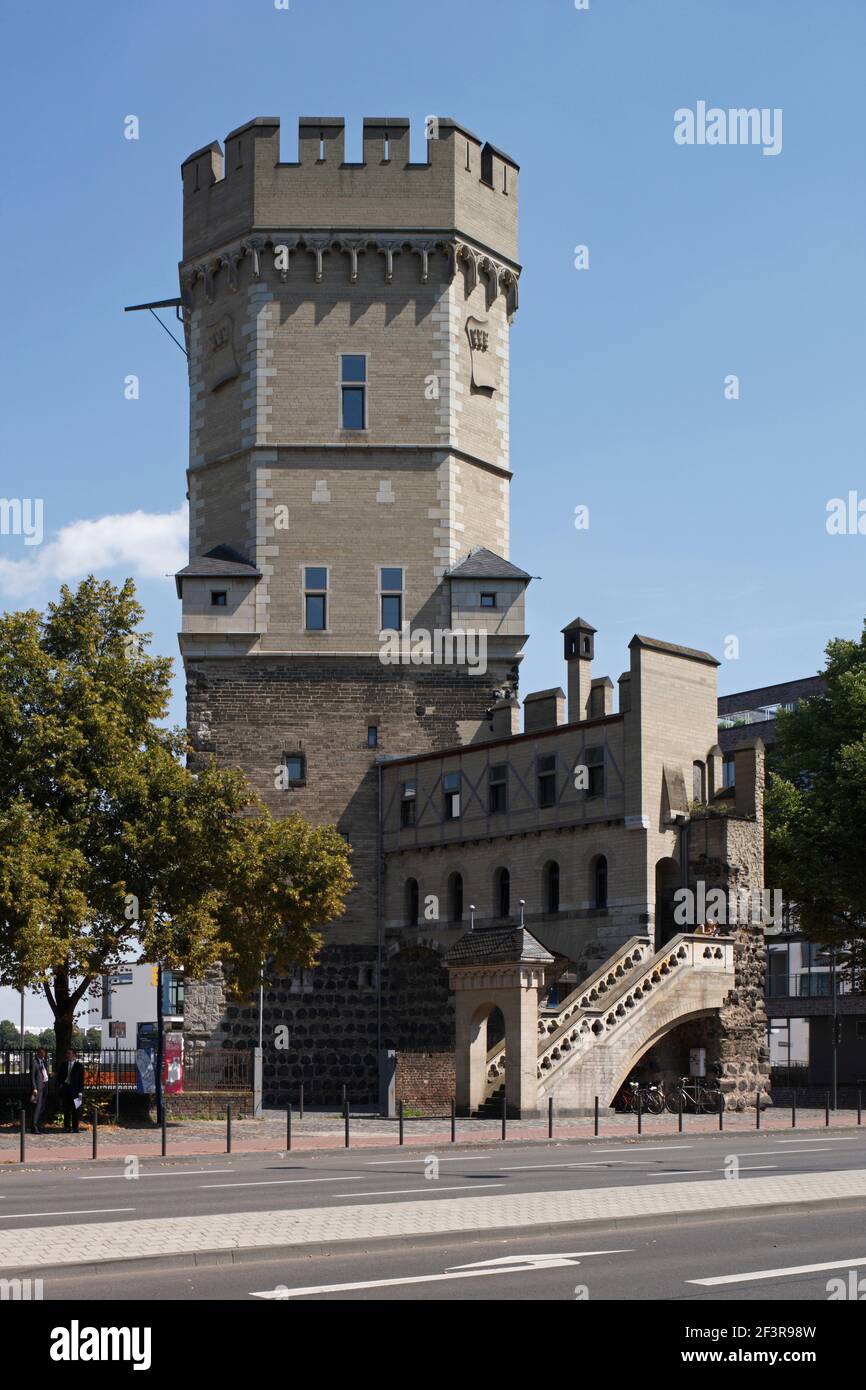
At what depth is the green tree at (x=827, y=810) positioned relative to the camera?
4975 centimetres

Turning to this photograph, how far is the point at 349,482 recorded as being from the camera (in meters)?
56.2

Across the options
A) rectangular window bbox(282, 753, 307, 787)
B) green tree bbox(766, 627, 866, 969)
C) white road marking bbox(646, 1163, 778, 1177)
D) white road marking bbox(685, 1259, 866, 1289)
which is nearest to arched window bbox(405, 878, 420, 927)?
rectangular window bbox(282, 753, 307, 787)

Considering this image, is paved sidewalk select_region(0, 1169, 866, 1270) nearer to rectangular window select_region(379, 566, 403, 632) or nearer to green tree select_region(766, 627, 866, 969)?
green tree select_region(766, 627, 866, 969)

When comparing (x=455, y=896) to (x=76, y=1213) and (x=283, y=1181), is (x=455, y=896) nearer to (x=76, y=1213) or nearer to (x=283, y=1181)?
(x=283, y=1181)

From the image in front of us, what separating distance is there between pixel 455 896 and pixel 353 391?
1729 centimetres

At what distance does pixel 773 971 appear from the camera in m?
82.1

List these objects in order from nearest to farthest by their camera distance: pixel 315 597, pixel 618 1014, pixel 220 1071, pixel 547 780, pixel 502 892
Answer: pixel 618 1014 < pixel 220 1071 < pixel 547 780 < pixel 502 892 < pixel 315 597

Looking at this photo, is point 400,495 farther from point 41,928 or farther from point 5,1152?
point 5,1152

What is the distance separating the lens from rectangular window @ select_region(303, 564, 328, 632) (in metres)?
55.6

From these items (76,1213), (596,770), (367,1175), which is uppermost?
(596,770)

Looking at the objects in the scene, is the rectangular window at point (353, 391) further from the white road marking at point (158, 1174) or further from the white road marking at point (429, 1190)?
the white road marking at point (429, 1190)

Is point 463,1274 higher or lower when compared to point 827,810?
lower

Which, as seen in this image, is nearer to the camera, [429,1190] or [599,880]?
[429,1190]

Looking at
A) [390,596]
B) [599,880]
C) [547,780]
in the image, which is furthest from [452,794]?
[390,596]
